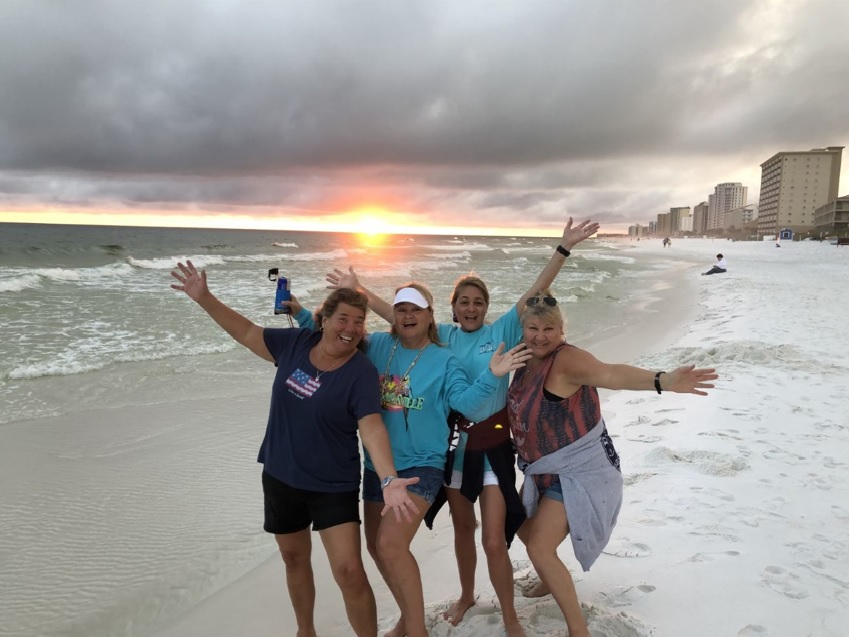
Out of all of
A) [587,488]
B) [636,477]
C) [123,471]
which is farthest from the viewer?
[123,471]

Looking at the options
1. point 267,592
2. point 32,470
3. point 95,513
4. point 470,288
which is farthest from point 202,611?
point 32,470

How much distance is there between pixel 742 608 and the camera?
2932 mm

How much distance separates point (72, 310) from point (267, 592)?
16.0 metres

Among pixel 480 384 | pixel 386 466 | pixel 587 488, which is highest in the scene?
pixel 480 384

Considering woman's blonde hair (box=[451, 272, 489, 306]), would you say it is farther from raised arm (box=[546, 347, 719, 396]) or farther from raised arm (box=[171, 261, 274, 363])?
raised arm (box=[171, 261, 274, 363])

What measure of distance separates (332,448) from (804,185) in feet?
472

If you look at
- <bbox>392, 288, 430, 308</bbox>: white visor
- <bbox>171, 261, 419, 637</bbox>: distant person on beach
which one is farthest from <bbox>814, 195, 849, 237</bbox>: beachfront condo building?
<bbox>171, 261, 419, 637</bbox>: distant person on beach

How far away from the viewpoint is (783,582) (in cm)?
314

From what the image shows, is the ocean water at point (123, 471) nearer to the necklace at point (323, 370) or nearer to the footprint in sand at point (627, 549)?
the necklace at point (323, 370)

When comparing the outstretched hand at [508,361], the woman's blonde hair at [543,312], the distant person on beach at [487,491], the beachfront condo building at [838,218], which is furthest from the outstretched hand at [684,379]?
the beachfront condo building at [838,218]

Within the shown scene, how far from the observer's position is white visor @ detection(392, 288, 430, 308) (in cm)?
302

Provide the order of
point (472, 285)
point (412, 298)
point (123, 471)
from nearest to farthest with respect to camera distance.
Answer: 1. point (412, 298)
2. point (472, 285)
3. point (123, 471)

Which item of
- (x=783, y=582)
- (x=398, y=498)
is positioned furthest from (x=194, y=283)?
(x=783, y=582)

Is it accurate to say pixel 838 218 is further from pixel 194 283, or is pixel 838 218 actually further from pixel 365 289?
pixel 194 283
